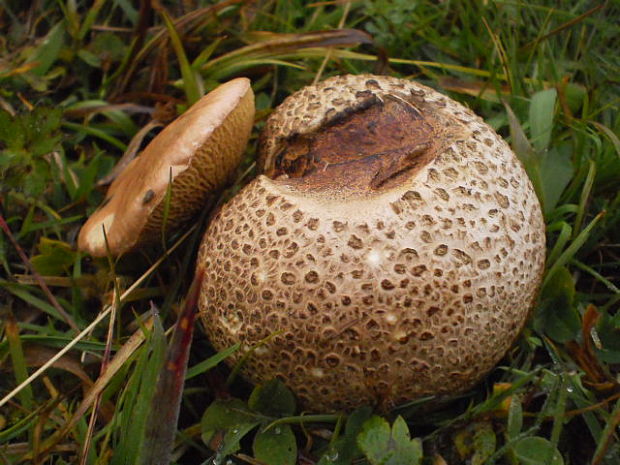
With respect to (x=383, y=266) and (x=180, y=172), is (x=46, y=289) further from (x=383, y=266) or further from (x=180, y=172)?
(x=383, y=266)

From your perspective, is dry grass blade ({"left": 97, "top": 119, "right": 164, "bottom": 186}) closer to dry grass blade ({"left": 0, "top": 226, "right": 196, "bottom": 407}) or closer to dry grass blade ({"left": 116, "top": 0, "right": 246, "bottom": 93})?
dry grass blade ({"left": 116, "top": 0, "right": 246, "bottom": 93})

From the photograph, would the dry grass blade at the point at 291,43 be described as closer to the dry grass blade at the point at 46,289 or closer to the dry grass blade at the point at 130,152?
the dry grass blade at the point at 130,152

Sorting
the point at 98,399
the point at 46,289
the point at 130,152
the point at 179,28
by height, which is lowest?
the point at 98,399

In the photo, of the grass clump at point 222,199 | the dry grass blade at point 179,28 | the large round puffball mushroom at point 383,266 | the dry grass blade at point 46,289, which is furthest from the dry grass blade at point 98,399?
the dry grass blade at point 179,28

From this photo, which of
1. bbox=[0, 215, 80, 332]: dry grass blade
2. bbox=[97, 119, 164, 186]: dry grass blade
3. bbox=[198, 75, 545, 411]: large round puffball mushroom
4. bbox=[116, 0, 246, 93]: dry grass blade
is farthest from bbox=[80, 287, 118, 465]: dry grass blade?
bbox=[116, 0, 246, 93]: dry grass blade

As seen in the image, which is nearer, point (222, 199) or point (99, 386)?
point (99, 386)

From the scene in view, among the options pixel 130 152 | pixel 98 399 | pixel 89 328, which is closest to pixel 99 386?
pixel 98 399

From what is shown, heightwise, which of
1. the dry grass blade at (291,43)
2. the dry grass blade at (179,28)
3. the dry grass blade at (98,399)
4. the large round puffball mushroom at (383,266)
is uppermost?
the dry grass blade at (179,28)
